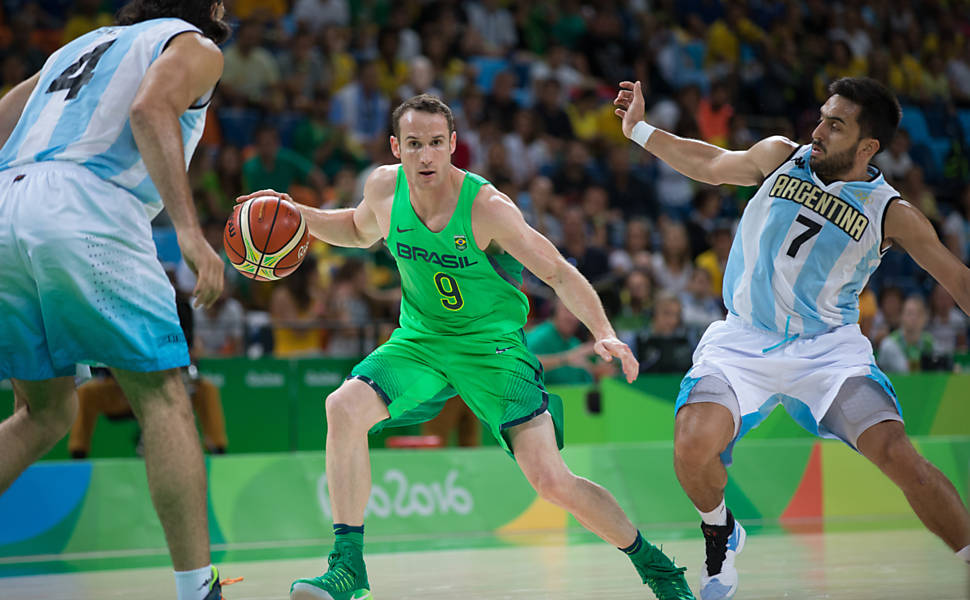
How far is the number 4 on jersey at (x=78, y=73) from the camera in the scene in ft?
11.9

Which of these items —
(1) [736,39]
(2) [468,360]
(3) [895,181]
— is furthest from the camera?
(1) [736,39]

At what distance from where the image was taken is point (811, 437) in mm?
9422

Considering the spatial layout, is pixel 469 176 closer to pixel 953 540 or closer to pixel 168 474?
pixel 168 474

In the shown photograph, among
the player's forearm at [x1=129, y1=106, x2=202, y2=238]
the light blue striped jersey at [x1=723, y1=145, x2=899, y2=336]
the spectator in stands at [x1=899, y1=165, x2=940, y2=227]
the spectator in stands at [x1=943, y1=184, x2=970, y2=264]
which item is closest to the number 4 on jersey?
the player's forearm at [x1=129, y1=106, x2=202, y2=238]

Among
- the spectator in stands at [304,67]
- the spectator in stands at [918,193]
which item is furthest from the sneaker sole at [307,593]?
the spectator in stands at [918,193]

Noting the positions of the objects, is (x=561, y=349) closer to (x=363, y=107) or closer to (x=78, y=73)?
(x=363, y=107)

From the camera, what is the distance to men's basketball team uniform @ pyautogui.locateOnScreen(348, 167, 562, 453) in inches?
183

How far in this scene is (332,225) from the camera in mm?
5062

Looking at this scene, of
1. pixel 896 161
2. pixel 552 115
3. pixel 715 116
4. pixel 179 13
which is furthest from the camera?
pixel 896 161

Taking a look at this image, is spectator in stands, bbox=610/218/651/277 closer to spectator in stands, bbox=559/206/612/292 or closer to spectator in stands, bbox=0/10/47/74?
spectator in stands, bbox=559/206/612/292

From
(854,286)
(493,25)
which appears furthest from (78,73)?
(493,25)

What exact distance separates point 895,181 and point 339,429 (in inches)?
472

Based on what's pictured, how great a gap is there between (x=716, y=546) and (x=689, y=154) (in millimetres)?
1737

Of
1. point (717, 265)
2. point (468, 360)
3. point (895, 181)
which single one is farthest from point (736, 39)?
point (468, 360)
